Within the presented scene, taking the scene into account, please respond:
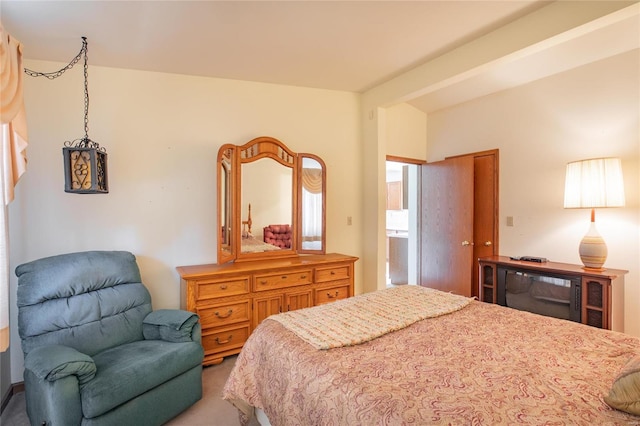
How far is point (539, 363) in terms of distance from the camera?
1.27m

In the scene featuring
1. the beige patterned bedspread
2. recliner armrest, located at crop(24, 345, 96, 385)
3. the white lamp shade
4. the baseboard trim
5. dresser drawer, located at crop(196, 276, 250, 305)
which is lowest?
the baseboard trim

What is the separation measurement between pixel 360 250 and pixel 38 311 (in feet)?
9.55

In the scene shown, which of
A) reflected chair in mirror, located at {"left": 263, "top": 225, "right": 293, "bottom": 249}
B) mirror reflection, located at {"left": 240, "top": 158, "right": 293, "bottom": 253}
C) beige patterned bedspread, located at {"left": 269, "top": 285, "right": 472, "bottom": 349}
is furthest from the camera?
reflected chair in mirror, located at {"left": 263, "top": 225, "right": 293, "bottom": 249}

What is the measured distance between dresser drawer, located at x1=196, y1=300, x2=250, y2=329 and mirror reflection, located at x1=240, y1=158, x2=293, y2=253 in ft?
1.90

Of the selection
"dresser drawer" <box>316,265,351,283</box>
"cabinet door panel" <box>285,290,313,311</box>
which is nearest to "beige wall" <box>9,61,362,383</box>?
"cabinet door panel" <box>285,290,313,311</box>

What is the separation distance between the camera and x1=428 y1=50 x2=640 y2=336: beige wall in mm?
2684

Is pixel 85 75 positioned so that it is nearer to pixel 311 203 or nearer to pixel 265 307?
pixel 311 203

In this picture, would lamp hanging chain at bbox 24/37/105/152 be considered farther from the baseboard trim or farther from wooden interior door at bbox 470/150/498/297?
wooden interior door at bbox 470/150/498/297

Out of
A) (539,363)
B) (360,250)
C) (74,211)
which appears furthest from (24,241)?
(539,363)

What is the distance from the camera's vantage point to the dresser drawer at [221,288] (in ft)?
8.55

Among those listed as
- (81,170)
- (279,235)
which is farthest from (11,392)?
(279,235)

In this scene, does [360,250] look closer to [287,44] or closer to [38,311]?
[287,44]

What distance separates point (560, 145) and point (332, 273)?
2.54m

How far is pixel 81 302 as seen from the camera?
2.14 m
